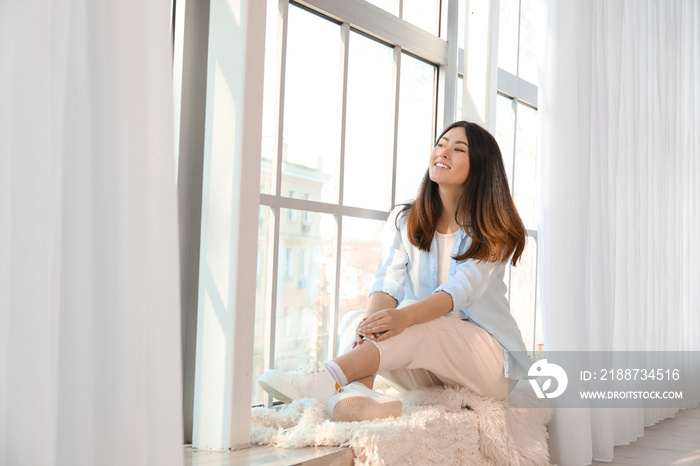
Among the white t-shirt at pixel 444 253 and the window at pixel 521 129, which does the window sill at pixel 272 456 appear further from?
the window at pixel 521 129

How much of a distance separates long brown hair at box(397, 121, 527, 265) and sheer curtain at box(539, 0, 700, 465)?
0.98ft

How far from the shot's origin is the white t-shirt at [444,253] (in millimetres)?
2135

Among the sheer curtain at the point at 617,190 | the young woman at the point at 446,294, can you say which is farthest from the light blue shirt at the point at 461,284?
the sheer curtain at the point at 617,190

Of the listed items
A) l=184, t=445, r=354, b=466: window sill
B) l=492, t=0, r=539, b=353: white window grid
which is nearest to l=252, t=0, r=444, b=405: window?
l=184, t=445, r=354, b=466: window sill

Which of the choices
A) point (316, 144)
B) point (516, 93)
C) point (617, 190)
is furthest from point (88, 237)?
point (516, 93)

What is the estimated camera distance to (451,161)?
2148 mm

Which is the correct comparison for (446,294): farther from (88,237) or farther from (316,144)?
(88,237)

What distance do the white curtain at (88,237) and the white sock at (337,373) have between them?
767 mm

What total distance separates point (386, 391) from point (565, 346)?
0.64 meters

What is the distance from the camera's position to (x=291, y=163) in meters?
1.97

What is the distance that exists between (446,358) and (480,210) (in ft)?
1.56

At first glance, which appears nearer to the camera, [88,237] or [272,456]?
[88,237]

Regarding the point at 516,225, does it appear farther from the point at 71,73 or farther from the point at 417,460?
the point at 71,73

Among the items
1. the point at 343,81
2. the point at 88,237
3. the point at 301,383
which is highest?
the point at 343,81
